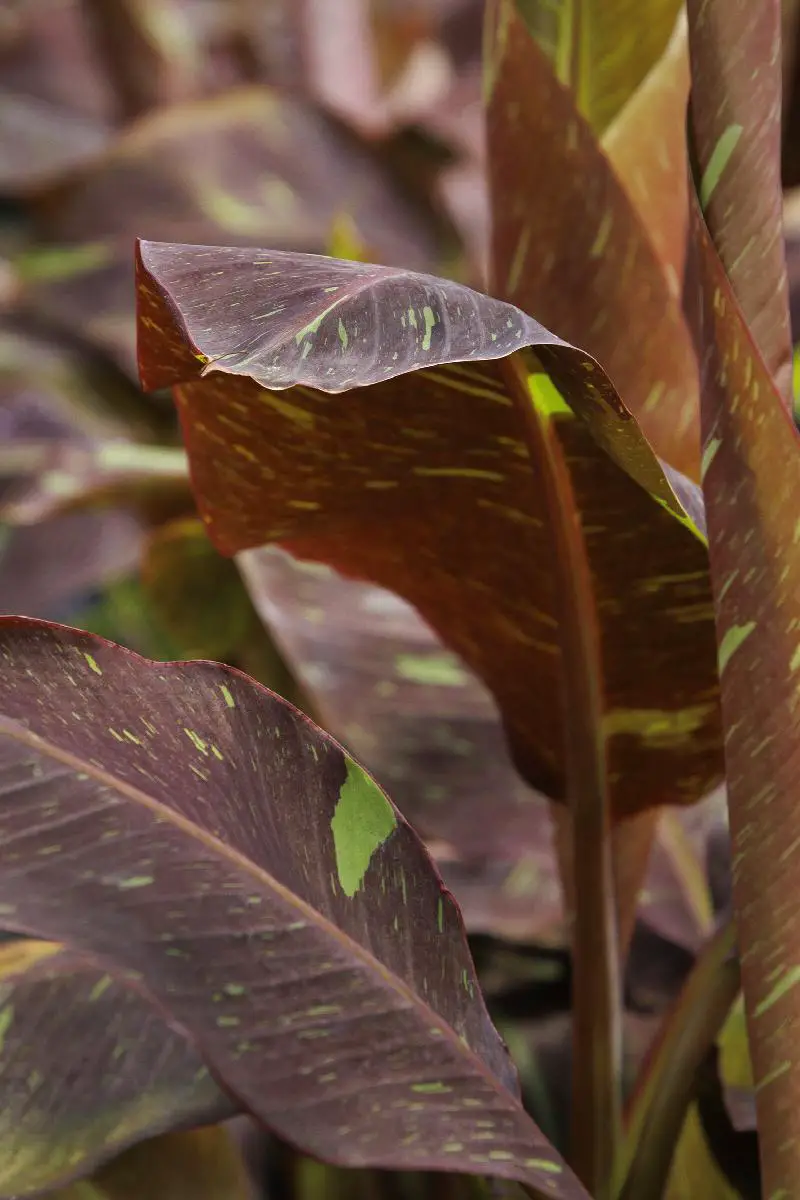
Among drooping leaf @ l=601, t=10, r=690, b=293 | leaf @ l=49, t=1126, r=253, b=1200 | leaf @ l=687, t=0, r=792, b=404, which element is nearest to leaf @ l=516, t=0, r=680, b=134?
drooping leaf @ l=601, t=10, r=690, b=293

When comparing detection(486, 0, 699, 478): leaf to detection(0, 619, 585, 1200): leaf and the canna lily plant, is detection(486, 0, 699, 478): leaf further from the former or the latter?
detection(0, 619, 585, 1200): leaf

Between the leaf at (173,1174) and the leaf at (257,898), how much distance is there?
15cm

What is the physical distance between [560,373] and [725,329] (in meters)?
0.05

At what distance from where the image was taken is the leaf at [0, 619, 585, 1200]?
→ 30cm

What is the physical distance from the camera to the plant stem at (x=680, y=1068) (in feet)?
1.34

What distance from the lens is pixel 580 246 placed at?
0.39m

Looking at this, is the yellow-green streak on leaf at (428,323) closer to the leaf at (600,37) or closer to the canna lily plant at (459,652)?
the canna lily plant at (459,652)

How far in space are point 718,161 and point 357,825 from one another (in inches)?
8.0

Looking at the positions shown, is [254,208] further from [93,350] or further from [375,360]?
[375,360]

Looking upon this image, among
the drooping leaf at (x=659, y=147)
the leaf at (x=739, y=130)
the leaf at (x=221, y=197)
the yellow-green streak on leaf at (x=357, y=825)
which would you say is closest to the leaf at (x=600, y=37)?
the drooping leaf at (x=659, y=147)

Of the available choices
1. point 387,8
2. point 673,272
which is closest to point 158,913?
point 673,272

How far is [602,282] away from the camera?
39 cm

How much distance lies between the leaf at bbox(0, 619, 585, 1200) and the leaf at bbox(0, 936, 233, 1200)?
0.06 m

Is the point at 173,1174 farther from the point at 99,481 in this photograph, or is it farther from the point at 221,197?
the point at 221,197
